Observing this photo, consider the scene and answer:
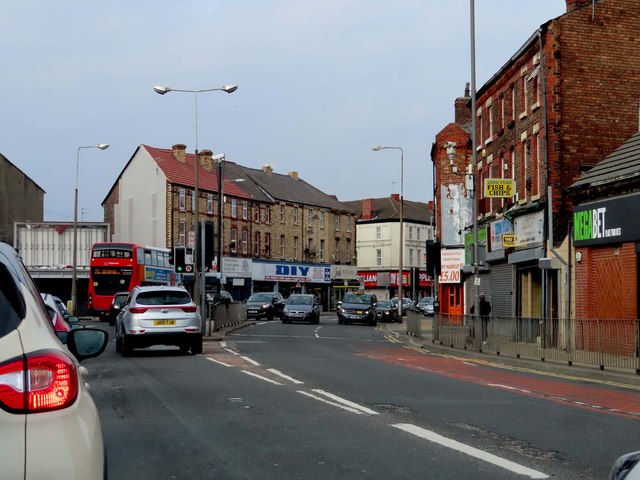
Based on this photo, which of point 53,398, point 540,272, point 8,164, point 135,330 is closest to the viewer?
point 53,398

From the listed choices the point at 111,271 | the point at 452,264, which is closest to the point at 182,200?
the point at 452,264

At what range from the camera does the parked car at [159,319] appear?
22.4m

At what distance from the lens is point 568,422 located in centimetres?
1090

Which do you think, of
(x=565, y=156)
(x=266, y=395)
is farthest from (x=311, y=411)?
(x=565, y=156)

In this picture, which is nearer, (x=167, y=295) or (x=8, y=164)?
(x=167, y=295)

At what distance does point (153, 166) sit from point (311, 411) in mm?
66915

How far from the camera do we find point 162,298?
2283cm

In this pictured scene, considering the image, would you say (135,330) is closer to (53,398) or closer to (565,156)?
(565,156)

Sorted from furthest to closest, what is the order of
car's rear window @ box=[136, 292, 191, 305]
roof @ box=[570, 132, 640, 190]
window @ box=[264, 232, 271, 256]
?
1. window @ box=[264, 232, 271, 256]
2. roof @ box=[570, 132, 640, 190]
3. car's rear window @ box=[136, 292, 191, 305]

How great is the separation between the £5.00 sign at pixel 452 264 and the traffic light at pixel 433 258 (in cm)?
2452

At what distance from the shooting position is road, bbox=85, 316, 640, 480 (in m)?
7.78

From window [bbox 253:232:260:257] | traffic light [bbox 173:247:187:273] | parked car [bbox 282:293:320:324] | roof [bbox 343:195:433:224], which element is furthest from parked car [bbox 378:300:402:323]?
roof [bbox 343:195:433:224]

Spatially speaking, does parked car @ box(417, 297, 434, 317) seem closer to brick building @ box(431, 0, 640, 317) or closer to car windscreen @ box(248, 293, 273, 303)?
car windscreen @ box(248, 293, 273, 303)

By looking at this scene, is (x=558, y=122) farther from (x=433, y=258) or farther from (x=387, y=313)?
(x=387, y=313)
